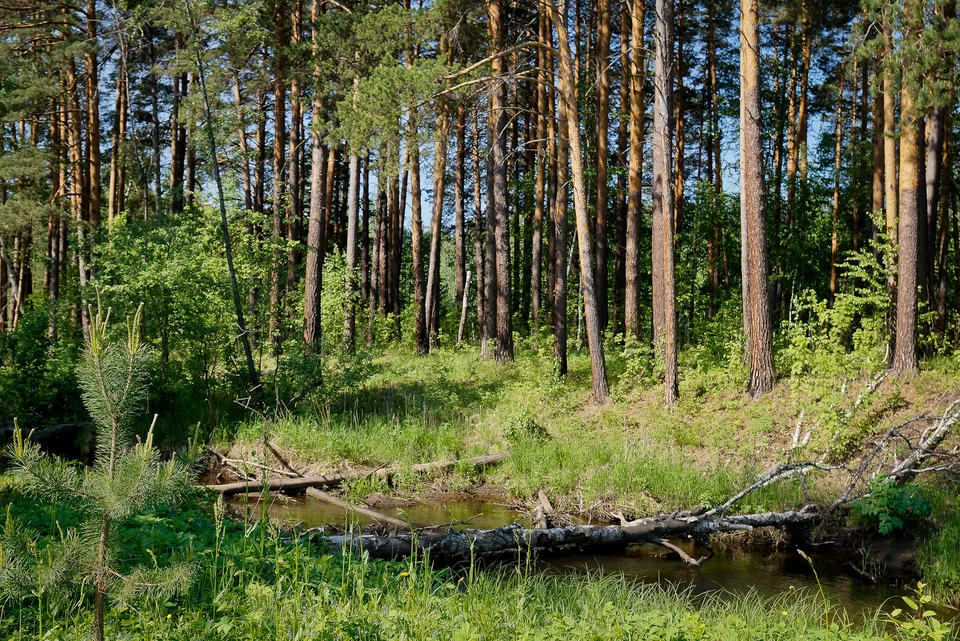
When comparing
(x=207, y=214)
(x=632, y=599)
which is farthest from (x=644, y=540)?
(x=207, y=214)

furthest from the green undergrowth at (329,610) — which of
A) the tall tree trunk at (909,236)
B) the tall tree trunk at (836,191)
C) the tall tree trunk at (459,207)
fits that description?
the tall tree trunk at (836,191)

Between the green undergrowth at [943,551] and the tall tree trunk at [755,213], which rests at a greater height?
the tall tree trunk at [755,213]

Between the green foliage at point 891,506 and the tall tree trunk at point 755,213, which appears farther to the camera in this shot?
the tall tree trunk at point 755,213

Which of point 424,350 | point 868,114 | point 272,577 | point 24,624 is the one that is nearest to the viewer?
point 24,624

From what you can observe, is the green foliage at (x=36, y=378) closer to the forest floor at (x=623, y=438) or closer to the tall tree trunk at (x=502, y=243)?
the forest floor at (x=623, y=438)

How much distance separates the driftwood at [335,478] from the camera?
10.4m

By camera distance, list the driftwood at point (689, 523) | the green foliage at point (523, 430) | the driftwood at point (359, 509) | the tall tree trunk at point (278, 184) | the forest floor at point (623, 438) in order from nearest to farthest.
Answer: the driftwood at point (689, 523)
the driftwood at point (359, 509)
the forest floor at point (623, 438)
the green foliage at point (523, 430)
the tall tree trunk at point (278, 184)

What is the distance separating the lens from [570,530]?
7.91 m

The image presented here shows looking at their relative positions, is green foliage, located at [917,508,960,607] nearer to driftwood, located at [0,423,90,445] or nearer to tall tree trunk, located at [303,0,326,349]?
tall tree trunk, located at [303,0,326,349]

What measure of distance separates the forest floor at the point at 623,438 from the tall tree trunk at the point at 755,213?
1.83ft

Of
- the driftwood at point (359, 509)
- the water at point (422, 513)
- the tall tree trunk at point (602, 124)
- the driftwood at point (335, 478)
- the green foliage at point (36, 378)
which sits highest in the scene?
the tall tree trunk at point (602, 124)

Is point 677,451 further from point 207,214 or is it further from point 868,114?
point 868,114

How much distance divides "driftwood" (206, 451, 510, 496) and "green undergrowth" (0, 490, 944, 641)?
15.7 ft

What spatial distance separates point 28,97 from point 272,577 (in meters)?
18.6
